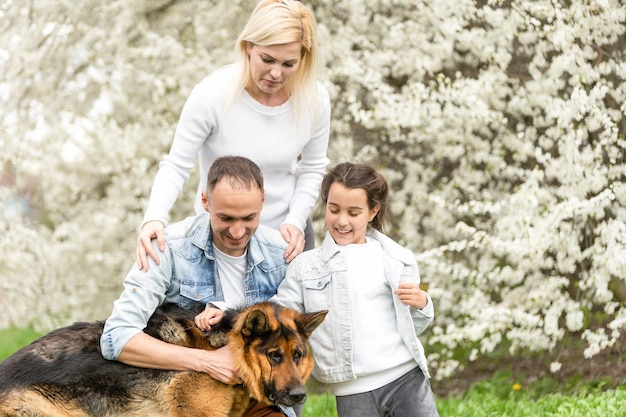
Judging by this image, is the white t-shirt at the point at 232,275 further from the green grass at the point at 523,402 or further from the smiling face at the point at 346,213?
the green grass at the point at 523,402

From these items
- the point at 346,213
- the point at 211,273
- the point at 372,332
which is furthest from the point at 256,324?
the point at 346,213

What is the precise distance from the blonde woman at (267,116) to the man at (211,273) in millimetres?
167

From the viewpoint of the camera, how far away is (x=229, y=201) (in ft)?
13.0

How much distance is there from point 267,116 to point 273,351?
4.45 feet

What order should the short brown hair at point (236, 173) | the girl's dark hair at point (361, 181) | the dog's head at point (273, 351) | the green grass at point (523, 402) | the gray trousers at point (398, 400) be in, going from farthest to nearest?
1. the green grass at point (523, 402)
2. the girl's dark hair at point (361, 181)
3. the gray trousers at point (398, 400)
4. the short brown hair at point (236, 173)
5. the dog's head at point (273, 351)

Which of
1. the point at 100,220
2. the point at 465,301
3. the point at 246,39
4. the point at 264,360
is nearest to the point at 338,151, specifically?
the point at 465,301

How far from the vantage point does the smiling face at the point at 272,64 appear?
167 inches

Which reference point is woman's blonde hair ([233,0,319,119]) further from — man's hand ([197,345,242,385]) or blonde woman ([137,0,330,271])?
man's hand ([197,345,242,385])

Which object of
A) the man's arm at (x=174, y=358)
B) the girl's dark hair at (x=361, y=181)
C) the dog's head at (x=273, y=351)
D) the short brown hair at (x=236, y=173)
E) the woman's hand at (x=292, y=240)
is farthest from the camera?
the woman's hand at (x=292, y=240)

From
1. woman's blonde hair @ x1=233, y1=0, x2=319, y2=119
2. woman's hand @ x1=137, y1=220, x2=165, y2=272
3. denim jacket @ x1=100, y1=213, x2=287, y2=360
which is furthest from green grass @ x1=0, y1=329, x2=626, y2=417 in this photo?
woman's blonde hair @ x1=233, y1=0, x2=319, y2=119

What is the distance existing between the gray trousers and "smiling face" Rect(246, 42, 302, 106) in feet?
5.40

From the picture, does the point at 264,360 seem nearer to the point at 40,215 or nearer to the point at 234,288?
the point at 234,288

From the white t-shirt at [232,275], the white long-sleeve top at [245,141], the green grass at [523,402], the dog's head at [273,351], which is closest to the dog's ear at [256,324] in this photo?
the dog's head at [273,351]

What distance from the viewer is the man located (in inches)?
154
